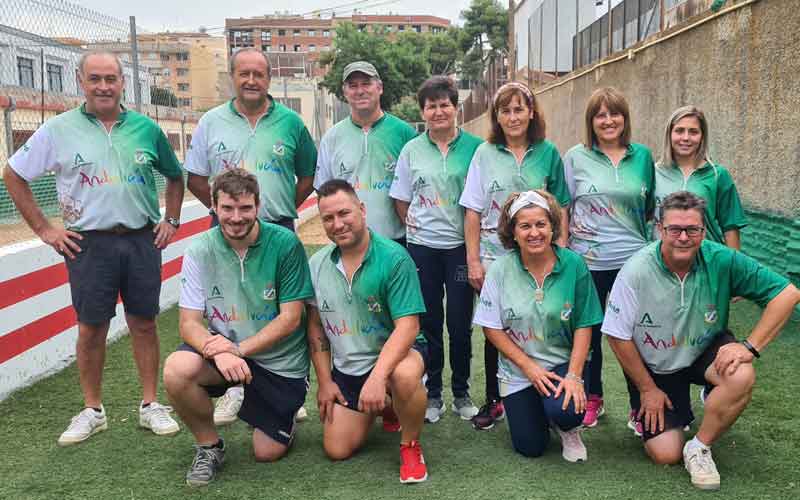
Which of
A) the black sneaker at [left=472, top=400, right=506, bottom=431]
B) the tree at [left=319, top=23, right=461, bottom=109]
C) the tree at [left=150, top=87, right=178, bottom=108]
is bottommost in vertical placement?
the black sneaker at [left=472, top=400, right=506, bottom=431]

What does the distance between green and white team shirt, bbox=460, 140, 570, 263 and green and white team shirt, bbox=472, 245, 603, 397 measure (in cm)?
33

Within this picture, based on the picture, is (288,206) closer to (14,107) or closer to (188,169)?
(188,169)

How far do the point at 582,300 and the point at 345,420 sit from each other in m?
1.28

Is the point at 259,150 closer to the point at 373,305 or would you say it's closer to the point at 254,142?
the point at 254,142

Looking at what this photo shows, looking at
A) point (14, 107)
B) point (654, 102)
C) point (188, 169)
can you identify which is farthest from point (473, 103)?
point (188, 169)

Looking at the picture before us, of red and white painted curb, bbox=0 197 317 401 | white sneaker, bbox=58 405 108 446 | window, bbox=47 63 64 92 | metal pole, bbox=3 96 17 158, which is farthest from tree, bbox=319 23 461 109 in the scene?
white sneaker, bbox=58 405 108 446

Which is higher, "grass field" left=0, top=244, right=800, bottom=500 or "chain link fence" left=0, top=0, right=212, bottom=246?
"chain link fence" left=0, top=0, right=212, bottom=246

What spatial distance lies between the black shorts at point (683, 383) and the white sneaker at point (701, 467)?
0.16 metres

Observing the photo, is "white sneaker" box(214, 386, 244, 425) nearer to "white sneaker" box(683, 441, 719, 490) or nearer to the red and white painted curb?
the red and white painted curb

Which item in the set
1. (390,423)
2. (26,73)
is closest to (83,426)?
(390,423)

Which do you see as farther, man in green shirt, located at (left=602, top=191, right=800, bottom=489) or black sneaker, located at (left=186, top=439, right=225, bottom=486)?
black sneaker, located at (left=186, top=439, right=225, bottom=486)

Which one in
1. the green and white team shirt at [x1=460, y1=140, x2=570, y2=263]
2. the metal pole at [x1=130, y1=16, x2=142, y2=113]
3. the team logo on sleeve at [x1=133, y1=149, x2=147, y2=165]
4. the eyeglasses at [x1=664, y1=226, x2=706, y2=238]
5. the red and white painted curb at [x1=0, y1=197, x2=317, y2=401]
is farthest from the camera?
the metal pole at [x1=130, y1=16, x2=142, y2=113]

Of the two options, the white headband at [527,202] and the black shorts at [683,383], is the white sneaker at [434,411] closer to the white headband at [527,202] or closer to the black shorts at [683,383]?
the black shorts at [683,383]

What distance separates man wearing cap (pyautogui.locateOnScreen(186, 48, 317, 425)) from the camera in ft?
13.4
